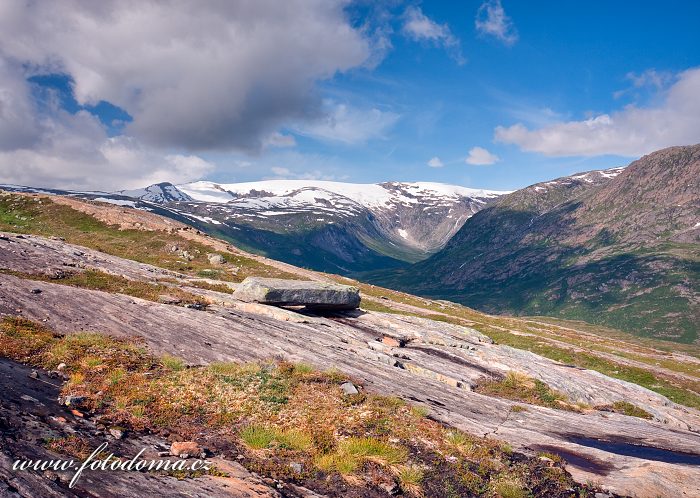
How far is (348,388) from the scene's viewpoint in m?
20.7

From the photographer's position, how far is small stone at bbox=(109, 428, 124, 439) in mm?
13055

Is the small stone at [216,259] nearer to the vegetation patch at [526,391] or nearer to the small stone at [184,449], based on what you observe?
the vegetation patch at [526,391]

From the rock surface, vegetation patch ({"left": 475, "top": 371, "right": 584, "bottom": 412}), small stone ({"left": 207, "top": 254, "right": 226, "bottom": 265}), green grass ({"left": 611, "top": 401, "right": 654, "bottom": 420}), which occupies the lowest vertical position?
green grass ({"left": 611, "top": 401, "right": 654, "bottom": 420})

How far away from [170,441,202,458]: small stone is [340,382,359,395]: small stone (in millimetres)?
8384

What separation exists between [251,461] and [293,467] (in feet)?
4.80

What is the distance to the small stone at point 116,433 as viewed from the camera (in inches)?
514

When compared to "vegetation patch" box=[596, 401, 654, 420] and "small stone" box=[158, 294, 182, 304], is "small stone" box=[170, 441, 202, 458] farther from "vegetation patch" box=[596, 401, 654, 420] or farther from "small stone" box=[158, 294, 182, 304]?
"vegetation patch" box=[596, 401, 654, 420]

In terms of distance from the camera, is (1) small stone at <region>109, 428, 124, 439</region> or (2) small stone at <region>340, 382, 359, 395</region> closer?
(1) small stone at <region>109, 428, 124, 439</region>

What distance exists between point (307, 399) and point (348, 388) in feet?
9.00

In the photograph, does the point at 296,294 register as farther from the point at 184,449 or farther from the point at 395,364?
the point at 184,449

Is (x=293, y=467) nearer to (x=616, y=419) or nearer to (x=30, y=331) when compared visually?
(x=30, y=331)

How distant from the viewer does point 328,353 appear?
89.8 feet

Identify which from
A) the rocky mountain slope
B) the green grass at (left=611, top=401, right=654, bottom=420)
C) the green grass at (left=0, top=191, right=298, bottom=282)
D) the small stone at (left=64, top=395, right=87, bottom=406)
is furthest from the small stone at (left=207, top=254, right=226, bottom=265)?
the green grass at (left=611, top=401, right=654, bottom=420)

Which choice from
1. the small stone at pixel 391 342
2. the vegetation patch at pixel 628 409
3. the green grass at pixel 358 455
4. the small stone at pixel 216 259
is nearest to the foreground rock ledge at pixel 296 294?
the small stone at pixel 391 342
